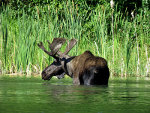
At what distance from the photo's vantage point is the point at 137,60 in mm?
14461

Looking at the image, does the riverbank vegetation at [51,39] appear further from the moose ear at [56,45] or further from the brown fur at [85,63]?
the brown fur at [85,63]

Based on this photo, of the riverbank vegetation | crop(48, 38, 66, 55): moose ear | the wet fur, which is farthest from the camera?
the riverbank vegetation

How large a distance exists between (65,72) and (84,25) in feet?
33.0

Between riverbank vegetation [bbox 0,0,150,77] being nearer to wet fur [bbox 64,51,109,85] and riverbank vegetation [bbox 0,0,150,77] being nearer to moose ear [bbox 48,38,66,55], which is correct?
moose ear [bbox 48,38,66,55]

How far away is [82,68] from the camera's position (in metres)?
9.80

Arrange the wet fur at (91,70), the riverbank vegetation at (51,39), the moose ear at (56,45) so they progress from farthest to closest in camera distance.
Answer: the riverbank vegetation at (51,39)
the moose ear at (56,45)
the wet fur at (91,70)

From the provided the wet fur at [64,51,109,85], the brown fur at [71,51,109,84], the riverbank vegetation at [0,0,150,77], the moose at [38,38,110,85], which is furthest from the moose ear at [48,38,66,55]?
the riverbank vegetation at [0,0,150,77]

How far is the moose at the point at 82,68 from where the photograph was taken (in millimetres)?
9469

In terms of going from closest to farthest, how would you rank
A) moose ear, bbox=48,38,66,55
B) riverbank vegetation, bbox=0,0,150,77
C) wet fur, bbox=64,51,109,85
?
1. wet fur, bbox=64,51,109,85
2. moose ear, bbox=48,38,66,55
3. riverbank vegetation, bbox=0,0,150,77

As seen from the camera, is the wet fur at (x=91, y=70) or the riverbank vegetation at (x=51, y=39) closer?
the wet fur at (x=91, y=70)

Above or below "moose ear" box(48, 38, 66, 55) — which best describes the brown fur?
below

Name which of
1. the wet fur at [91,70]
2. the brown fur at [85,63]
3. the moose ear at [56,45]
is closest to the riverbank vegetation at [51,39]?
the moose ear at [56,45]

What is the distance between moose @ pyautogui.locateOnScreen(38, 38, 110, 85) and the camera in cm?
947

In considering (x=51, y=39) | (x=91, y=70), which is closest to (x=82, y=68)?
(x=91, y=70)
